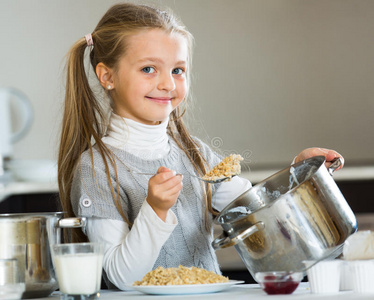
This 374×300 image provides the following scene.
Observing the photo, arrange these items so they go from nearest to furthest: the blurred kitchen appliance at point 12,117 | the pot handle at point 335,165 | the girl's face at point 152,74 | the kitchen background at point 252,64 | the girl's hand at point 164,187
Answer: the girl's hand at point 164,187 < the pot handle at point 335,165 < the girl's face at point 152,74 < the blurred kitchen appliance at point 12,117 < the kitchen background at point 252,64

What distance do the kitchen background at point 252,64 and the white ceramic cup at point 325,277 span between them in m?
2.57

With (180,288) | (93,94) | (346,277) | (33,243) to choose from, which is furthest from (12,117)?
(346,277)

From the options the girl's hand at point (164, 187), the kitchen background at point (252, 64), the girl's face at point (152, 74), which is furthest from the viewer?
the kitchen background at point (252, 64)

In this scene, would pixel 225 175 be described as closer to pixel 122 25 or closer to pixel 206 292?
pixel 206 292

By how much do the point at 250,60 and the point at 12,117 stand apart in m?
1.36

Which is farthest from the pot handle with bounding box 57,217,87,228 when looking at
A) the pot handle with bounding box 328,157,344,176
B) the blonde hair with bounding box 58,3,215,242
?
the pot handle with bounding box 328,157,344,176

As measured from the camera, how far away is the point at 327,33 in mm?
3607

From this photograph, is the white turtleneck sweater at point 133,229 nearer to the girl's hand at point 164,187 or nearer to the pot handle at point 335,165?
the girl's hand at point 164,187

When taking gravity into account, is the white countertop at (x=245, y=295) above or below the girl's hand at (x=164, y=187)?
below

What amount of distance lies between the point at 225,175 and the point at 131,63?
1.09ft

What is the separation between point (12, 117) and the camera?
3.56 m

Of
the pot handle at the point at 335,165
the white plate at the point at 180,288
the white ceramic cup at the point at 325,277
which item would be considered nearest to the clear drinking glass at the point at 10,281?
the white plate at the point at 180,288

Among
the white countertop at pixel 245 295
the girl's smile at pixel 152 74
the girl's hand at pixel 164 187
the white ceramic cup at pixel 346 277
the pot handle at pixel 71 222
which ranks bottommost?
the white countertop at pixel 245 295

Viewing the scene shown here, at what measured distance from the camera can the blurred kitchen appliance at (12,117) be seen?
11.2ft
